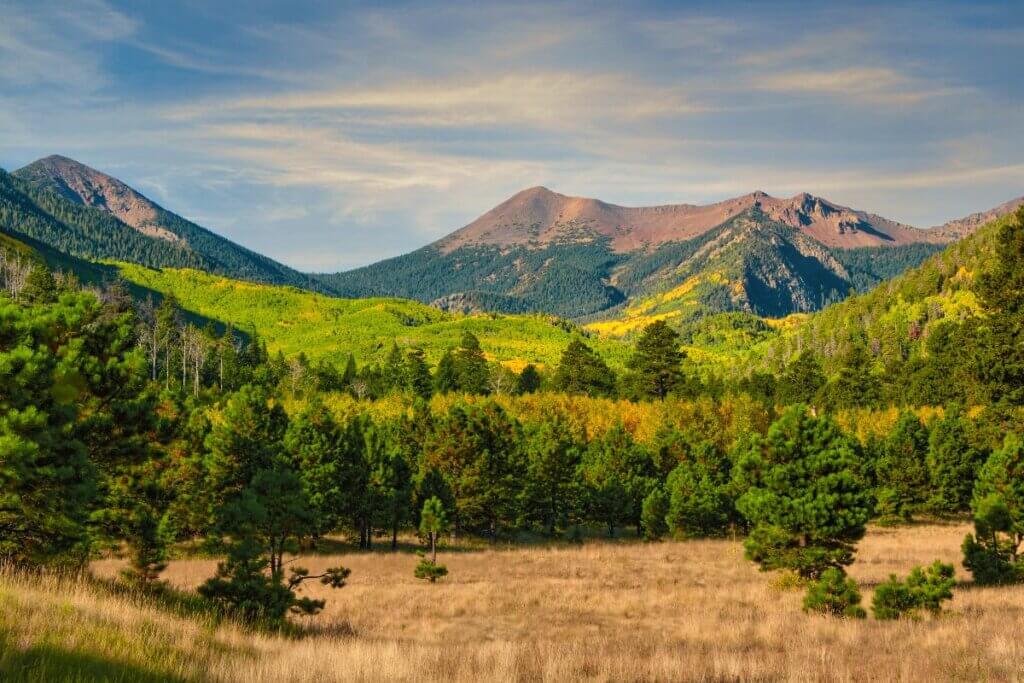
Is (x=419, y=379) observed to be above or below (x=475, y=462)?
above

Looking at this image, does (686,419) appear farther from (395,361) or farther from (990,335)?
(395,361)

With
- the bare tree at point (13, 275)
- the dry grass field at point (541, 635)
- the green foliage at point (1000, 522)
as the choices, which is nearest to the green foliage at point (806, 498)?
the dry grass field at point (541, 635)

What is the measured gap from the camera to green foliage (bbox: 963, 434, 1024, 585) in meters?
25.3

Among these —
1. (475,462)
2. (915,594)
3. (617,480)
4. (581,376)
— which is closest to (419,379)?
(581,376)

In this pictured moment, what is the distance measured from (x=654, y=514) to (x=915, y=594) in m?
38.8

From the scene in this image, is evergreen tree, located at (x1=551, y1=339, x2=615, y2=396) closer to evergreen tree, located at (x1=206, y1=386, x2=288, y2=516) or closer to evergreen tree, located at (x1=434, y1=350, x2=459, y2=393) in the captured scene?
evergreen tree, located at (x1=434, y1=350, x2=459, y2=393)

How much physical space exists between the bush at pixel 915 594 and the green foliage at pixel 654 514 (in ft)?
125

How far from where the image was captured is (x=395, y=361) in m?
134

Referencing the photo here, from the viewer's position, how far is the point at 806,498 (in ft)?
87.7

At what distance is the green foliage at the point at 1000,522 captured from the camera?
25.3 metres

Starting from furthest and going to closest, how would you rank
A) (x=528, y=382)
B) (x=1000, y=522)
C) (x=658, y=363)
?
→ (x=528, y=382)
(x=658, y=363)
(x=1000, y=522)

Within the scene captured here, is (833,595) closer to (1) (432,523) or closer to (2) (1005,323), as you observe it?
(2) (1005,323)

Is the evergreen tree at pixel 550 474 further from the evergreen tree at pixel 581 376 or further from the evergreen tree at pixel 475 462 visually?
the evergreen tree at pixel 581 376

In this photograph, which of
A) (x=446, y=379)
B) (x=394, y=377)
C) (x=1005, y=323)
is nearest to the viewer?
(x=1005, y=323)
